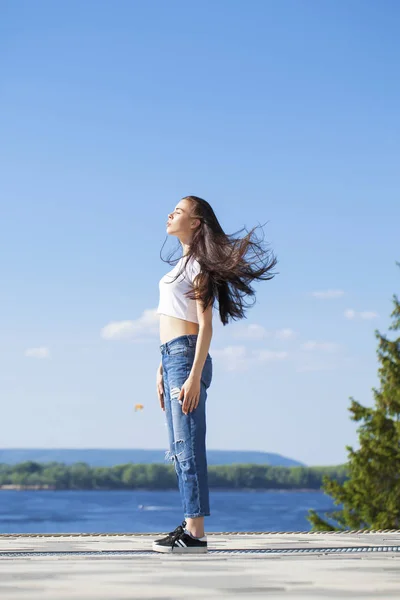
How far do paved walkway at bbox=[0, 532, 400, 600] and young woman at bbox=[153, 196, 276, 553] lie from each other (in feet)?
0.87

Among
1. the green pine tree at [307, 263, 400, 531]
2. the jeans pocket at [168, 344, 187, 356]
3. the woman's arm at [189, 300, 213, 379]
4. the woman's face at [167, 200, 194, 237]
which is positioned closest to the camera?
the woman's arm at [189, 300, 213, 379]

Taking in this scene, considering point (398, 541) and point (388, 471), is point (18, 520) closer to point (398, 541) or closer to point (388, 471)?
point (388, 471)

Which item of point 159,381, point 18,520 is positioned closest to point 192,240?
point 159,381

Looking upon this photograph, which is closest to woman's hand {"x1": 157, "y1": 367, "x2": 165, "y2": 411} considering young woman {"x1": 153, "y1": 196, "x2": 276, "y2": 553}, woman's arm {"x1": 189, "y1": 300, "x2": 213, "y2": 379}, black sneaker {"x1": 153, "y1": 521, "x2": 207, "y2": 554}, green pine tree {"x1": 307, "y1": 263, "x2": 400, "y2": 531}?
young woman {"x1": 153, "y1": 196, "x2": 276, "y2": 553}

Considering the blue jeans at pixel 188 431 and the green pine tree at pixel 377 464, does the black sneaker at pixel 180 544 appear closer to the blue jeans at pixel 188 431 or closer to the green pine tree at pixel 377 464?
the blue jeans at pixel 188 431

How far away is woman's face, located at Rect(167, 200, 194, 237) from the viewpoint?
5.20 metres

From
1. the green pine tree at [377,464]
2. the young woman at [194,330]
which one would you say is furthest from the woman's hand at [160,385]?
the green pine tree at [377,464]

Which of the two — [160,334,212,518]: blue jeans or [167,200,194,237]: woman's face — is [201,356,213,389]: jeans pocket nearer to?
[160,334,212,518]: blue jeans

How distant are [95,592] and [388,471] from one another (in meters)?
22.3

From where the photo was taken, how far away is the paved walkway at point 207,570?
129 inches

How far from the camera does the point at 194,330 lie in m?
5.00

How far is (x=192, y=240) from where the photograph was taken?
520cm

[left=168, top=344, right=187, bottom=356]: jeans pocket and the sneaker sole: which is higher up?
[left=168, top=344, right=187, bottom=356]: jeans pocket

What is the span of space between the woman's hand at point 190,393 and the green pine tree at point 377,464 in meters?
19.9
